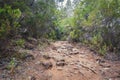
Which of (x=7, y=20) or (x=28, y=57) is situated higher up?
(x=7, y=20)

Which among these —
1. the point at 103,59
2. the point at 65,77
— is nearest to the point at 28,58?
the point at 65,77

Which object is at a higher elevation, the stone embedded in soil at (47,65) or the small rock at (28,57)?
the small rock at (28,57)

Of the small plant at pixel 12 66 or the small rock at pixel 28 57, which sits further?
the small rock at pixel 28 57

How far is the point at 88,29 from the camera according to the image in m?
10.3

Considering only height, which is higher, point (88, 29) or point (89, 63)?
point (88, 29)

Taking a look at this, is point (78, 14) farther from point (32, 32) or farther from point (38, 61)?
point (38, 61)

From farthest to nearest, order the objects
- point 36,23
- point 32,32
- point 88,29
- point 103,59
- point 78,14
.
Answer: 1. point 78,14
2. point 88,29
3. point 32,32
4. point 36,23
5. point 103,59

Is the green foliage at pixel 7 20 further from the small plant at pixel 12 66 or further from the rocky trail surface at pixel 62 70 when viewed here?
the rocky trail surface at pixel 62 70

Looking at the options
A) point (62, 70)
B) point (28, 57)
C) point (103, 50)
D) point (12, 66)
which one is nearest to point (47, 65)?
point (62, 70)

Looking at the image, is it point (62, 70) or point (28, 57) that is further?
point (28, 57)

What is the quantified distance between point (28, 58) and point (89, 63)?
2156 mm

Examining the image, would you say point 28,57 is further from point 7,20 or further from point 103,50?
point 103,50

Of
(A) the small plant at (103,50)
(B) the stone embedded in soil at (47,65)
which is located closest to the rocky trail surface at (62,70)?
(B) the stone embedded in soil at (47,65)

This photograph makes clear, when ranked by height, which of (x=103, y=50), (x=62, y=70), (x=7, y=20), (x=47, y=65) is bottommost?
(x=62, y=70)
